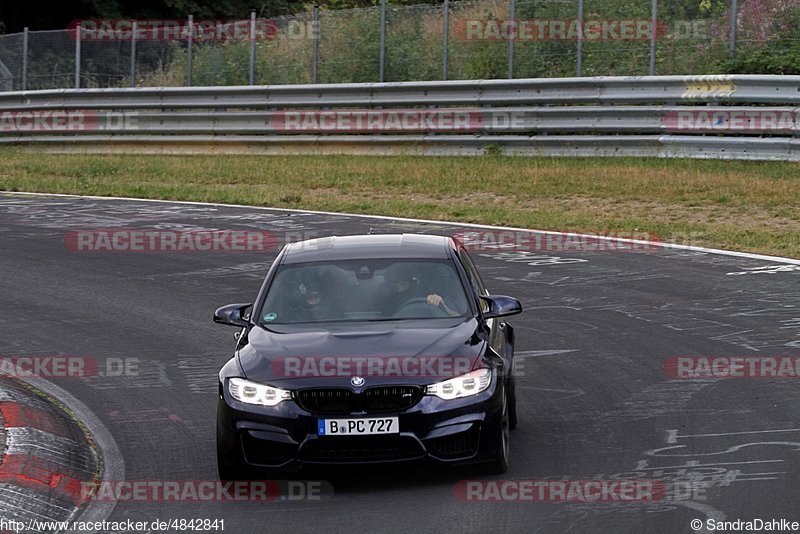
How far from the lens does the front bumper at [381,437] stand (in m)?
7.67

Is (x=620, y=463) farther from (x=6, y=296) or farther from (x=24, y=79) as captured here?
(x=24, y=79)

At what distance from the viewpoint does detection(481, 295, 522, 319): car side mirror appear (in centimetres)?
886

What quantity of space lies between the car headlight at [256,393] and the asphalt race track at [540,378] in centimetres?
59

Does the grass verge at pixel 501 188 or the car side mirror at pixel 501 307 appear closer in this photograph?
the car side mirror at pixel 501 307

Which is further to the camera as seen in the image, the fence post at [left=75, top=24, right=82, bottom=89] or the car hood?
the fence post at [left=75, top=24, right=82, bottom=89]

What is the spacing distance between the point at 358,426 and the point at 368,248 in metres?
2.08

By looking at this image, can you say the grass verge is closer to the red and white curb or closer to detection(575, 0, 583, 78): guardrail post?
detection(575, 0, 583, 78): guardrail post

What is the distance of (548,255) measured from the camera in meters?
16.5

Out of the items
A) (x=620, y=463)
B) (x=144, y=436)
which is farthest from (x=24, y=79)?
(x=620, y=463)

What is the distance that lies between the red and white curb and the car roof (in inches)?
76.3

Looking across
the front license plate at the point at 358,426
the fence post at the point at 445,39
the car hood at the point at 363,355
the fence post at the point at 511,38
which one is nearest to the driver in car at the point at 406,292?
the car hood at the point at 363,355

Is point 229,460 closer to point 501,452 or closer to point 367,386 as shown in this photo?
point 367,386

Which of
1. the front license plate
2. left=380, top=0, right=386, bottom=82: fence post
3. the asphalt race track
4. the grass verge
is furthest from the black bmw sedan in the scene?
left=380, top=0, right=386, bottom=82: fence post

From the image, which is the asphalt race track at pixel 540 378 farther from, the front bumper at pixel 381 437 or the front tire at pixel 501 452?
the front bumper at pixel 381 437
